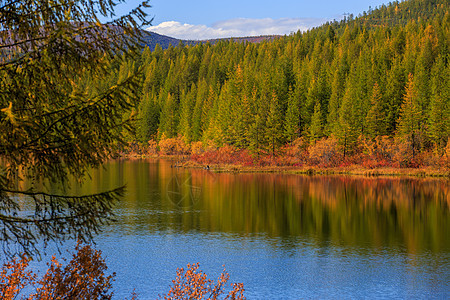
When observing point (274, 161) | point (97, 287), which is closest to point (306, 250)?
point (97, 287)

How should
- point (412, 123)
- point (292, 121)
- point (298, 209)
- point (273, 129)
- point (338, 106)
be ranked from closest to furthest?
point (298, 209), point (412, 123), point (273, 129), point (292, 121), point (338, 106)

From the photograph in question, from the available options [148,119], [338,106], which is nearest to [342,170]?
[338,106]

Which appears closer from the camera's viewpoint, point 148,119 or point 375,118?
point 375,118

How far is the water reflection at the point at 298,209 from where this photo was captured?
1230 inches

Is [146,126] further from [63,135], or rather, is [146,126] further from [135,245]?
[63,135]

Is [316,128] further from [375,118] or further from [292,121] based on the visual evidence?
[375,118]

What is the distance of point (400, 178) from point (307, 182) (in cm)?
1308

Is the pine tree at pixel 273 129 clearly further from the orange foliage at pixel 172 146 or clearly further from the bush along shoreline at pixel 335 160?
the orange foliage at pixel 172 146

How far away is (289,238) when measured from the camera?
30.5 metres

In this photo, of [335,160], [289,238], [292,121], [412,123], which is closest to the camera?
[289,238]

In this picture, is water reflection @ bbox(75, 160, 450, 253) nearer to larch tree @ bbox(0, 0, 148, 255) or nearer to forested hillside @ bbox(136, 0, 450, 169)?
forested hillside @ bbox(136, 0, 450, 169)

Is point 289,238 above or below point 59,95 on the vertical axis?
below

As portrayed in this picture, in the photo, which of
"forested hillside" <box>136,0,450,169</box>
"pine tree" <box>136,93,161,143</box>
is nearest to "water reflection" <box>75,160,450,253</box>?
"forested hillside" <box>136,0,450,169</box>

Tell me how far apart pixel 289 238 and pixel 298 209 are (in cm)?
1022
